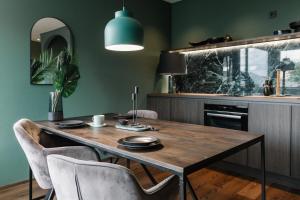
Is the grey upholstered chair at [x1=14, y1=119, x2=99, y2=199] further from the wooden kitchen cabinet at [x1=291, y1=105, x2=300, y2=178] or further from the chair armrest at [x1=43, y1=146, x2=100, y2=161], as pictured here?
the wooden kitchen cabinet at [x1=291, y1=105, x2=300, y2=178]

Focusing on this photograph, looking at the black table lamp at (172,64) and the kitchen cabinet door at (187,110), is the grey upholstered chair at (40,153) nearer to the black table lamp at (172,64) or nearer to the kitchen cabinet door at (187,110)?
the kitchen cabinet door at (187,110)

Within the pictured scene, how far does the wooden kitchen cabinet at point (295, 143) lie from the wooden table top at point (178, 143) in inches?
47.0

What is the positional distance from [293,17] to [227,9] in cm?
103

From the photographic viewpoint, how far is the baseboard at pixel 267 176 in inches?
108

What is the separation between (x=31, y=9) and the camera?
2898 millimetres

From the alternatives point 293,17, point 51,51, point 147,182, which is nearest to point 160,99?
point 147,182

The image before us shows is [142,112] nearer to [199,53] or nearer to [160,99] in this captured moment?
[160,99]

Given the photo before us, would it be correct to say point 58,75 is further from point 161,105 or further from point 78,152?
point 161,105

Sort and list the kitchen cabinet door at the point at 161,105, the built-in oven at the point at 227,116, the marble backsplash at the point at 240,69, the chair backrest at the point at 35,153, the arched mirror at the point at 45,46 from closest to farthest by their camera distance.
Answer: the chair backrest at the point at 35,153 < the arched mirror at the point at 45,46 < the built-in oven at the point at 227,116 < the marble backsplash at the point at 240,69 < the kitchen cabinet door at the point at 161,105

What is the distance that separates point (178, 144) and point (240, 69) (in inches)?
109

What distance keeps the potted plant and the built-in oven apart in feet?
6.24

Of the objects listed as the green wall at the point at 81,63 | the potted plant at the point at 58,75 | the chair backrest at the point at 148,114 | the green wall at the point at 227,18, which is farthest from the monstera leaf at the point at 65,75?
the green wall at the point at 227,18

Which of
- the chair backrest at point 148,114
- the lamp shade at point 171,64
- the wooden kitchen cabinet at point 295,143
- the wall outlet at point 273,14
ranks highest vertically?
the wall outlet at point 273,14

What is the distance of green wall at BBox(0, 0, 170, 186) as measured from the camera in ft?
9.01
